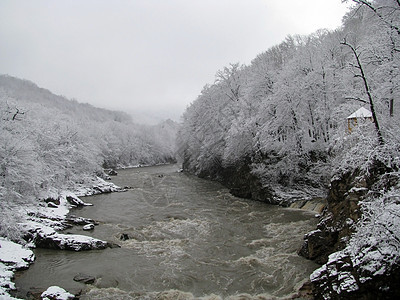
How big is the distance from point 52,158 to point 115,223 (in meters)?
16.8

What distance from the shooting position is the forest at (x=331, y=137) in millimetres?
9211

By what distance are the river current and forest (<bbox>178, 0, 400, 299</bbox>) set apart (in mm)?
2217

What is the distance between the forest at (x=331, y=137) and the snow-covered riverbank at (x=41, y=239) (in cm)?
1109

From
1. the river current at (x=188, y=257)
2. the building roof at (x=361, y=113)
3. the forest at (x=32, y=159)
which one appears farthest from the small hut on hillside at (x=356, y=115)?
the forest at (x=32, y=159)

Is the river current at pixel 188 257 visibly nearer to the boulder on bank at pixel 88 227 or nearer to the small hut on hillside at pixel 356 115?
the boulder on bank at pixel 88 227

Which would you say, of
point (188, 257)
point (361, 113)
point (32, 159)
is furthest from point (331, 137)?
point (32, 159)

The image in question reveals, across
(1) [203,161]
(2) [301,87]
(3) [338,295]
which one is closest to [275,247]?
(3) [338,295]

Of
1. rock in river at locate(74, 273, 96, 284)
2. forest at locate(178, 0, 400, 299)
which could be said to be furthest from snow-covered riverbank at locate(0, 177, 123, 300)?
forest at locate(178, 0, 400, 299)

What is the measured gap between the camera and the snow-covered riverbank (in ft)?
44.7

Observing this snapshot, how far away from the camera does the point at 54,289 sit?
11586 mm

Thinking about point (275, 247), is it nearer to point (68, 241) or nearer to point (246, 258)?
point (246, 258)

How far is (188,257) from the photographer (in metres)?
15.5

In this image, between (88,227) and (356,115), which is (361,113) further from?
(88,227)

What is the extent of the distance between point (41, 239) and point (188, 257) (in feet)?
29.9
